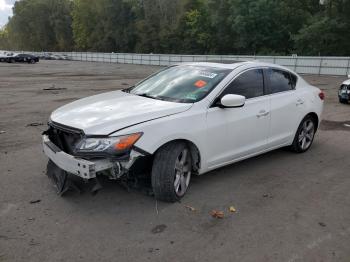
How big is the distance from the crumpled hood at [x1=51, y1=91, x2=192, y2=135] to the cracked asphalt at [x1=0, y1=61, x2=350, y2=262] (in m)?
0.91

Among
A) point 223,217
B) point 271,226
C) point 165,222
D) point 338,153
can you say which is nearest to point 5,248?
point 165,222

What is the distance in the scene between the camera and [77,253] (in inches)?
127

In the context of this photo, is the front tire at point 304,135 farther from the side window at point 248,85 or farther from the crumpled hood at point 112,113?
the crumpled hood at point 112,113

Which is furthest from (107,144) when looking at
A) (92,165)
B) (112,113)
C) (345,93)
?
(345,93)

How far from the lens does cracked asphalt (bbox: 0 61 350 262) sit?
10.7 feet

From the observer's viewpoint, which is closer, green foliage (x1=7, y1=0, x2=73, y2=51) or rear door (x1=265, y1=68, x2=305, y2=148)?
rear door (x1=265, y1=68, x2=305, y2=148)

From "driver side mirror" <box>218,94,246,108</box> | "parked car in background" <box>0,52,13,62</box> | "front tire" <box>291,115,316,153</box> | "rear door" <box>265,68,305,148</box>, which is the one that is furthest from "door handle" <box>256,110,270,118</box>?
"parked car in background" <box>0,52,13,62</box>

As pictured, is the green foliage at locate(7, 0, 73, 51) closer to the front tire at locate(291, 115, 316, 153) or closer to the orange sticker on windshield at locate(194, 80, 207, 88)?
the front tire at locate(291, 115, 316, 153)

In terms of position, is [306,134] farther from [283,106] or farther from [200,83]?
[200,83]

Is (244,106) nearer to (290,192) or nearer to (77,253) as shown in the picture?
(290,192)

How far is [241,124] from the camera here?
15.8ft

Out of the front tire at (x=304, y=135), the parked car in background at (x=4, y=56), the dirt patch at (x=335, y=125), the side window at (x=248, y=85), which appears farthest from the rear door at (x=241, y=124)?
the parked car in background at (x=4, y=56)

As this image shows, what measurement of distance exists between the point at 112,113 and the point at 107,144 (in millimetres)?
527

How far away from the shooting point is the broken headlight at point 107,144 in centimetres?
370
